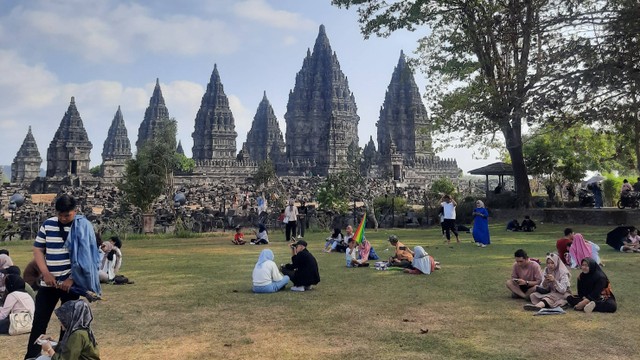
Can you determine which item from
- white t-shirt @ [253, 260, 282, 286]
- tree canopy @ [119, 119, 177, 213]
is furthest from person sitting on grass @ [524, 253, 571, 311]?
→ tree canopy @ [119, 119, 177, 213]

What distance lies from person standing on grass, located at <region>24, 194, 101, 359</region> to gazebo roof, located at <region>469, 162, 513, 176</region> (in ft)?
82.9

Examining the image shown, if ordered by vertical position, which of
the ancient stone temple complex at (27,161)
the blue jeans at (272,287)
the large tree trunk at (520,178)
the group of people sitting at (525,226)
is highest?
the ancient stone temple complex at (27,161)

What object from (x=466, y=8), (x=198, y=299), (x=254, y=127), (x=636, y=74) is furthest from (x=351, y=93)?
(x=198, y=299)

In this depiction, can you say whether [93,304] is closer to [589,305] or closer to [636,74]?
[589,305]

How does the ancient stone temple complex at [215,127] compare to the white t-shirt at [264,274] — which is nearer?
the white t-shirt at [264,274]

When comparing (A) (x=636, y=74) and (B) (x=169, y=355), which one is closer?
(B) (x=169, y=355)

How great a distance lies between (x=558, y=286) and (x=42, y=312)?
6.16 m

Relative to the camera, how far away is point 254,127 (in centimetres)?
9012

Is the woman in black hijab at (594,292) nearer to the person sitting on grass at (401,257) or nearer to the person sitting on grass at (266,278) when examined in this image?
the person sitting on grass at (401,257)

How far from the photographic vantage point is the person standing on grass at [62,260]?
4.51 meters

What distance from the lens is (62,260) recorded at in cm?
457

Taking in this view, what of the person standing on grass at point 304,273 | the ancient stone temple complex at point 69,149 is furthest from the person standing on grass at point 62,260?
the ancient stone temple complex at point 69,149

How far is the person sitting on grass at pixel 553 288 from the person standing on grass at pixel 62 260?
5.36 m

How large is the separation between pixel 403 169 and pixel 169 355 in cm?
6576
